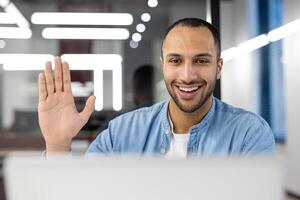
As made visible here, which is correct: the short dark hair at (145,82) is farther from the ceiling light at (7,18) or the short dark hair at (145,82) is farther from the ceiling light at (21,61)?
the ceiling light at (7,18)

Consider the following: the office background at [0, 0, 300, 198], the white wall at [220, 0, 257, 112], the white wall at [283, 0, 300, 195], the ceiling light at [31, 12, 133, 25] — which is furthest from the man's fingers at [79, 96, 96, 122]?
the white wall at [283, 0, 300, 195]

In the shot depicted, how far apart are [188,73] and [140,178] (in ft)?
3.58

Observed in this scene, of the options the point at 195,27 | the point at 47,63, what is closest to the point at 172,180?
the point at 47,63

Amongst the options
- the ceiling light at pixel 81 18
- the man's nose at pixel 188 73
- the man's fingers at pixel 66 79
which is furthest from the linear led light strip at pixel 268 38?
the man's fingers at pixel 66 79

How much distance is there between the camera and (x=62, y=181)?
1.57 ft

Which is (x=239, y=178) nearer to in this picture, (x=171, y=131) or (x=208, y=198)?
(x=208, y=198)

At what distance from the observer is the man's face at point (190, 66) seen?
1.53m

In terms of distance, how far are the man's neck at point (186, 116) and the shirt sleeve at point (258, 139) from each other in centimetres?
18

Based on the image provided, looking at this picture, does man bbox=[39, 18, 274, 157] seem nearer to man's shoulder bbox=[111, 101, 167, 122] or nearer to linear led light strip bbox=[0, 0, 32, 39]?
man's shoulder bbox=[111, 101, 167, 122]

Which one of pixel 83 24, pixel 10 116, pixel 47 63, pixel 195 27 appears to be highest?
pixel 83 24

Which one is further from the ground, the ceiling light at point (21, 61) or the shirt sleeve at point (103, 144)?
the ceiling light at point (21, 61)

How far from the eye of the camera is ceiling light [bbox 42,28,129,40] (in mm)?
3787

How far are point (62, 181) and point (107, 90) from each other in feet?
11.4

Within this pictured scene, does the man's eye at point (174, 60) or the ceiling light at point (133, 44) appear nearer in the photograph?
the man's eye at point (174, 60)
